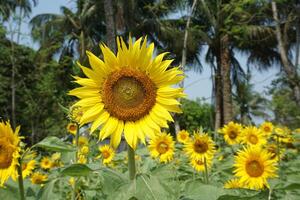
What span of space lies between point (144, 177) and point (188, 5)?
60.6 feet

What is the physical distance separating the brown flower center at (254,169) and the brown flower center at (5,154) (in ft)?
6.56

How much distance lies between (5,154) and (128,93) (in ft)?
1.99

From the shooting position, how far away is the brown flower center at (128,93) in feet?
7.22

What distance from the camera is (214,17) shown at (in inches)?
979

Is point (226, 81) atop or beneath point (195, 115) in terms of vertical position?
atop

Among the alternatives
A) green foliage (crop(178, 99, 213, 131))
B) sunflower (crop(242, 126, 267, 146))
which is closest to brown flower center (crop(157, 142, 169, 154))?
sunflower (crop(242, 126, 267, 146))

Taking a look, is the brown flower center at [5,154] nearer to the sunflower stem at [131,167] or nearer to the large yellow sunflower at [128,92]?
the large yellow sunflower at [128,92]

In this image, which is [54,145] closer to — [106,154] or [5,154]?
[5,154]

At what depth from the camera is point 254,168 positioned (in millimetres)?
3719

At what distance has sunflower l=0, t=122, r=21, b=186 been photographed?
2.18 metres

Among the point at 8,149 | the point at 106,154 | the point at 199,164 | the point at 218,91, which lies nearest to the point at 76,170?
the point at 8,149

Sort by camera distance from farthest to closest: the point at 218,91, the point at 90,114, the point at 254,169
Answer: the point at 218,91 < the point at 254,169 < the point at 90,114

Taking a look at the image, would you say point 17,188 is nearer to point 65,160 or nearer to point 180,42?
point 65,160

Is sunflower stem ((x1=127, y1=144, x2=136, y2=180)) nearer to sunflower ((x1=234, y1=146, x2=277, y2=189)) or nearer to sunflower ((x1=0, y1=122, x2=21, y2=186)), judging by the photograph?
sunflower ((x1=0, y1=122, x2=21, y2=186))
